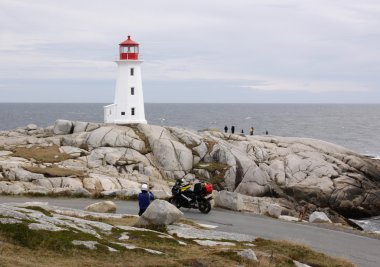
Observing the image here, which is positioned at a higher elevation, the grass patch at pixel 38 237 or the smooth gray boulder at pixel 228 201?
the grass patch at pixel 38 237

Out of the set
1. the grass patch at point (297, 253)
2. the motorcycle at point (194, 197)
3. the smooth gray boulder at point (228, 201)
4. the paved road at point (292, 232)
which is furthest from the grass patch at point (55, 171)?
the grass patch at point (297, 253)

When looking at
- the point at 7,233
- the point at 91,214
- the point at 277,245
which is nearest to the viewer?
the point at 7,233

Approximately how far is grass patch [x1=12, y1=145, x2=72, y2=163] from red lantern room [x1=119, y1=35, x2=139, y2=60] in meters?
16.4

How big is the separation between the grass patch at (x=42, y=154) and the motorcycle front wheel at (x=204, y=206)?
22205 millimetres

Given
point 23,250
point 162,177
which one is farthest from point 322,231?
point 162,177

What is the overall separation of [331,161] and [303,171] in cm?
533

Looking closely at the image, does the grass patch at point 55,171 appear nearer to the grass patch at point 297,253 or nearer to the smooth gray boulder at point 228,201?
the smooth gray boulder at point 228,201

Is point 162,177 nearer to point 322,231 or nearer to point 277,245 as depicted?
point 322,231

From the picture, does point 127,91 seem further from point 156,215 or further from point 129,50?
point 156,215

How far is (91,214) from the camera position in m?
25.6

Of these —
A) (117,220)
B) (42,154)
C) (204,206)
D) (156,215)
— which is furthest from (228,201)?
(42,154)

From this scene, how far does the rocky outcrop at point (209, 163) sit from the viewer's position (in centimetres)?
4891

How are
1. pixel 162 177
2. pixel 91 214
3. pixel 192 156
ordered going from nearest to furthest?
1. pixel 91 214
2. pixel 162 177
3. pixel 192 156

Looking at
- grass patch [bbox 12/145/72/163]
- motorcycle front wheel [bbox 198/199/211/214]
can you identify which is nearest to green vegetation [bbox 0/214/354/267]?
motorcycle front wheel [bbox 198/199/211/214]
